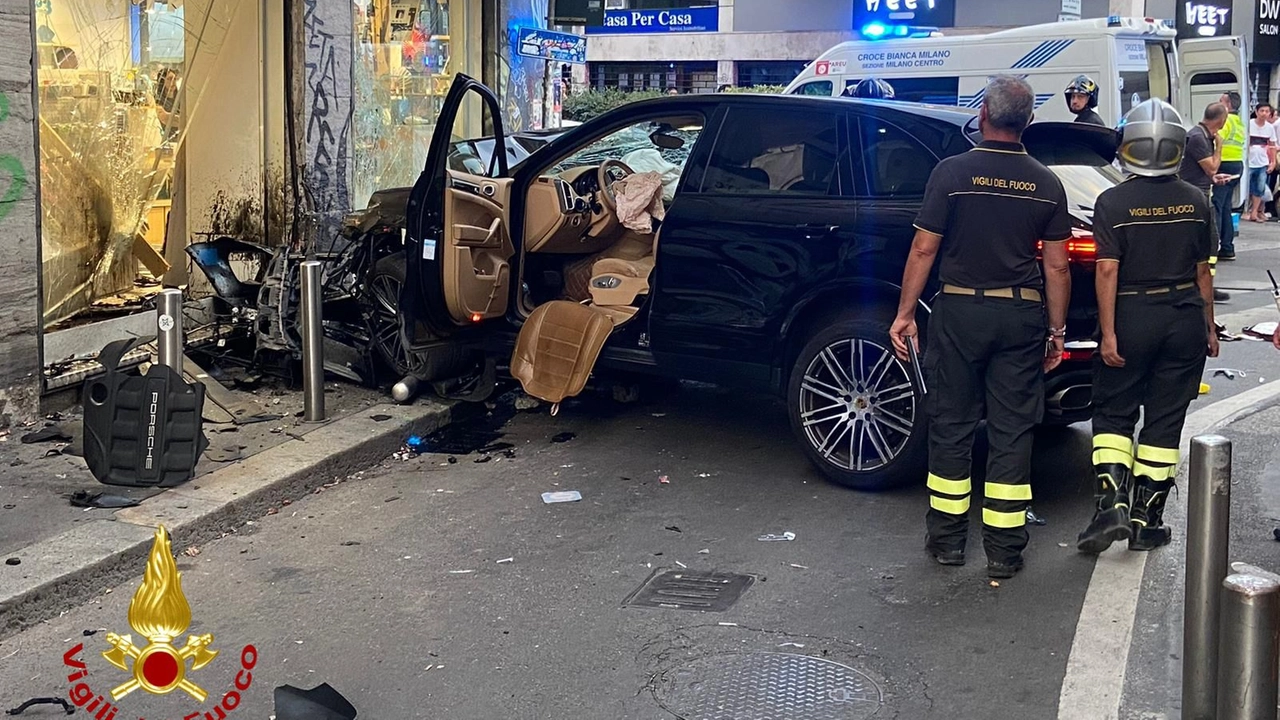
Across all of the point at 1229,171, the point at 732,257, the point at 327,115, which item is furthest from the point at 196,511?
the point at 1229,171

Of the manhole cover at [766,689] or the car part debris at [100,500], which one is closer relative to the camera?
the manhole cover at [766,689]

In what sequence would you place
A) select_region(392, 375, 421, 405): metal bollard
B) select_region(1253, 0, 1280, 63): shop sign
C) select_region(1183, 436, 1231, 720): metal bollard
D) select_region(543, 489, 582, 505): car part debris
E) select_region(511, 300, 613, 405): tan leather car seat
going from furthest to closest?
select_region(1253, 0, 1280, 63): shop sign
select_region(392, 375, 421, 405): metal bollard
select_region(511, 300, 613, 405): tan leather car seat
select_region(543, 489, 582, 505): car part debris
select_region(1183, 436, 1231, 720): metal bollard

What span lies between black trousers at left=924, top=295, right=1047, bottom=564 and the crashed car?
0.65 meters

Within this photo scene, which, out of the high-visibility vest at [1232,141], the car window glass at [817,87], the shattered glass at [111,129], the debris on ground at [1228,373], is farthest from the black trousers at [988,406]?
the high-visibility vest at [1232,141]

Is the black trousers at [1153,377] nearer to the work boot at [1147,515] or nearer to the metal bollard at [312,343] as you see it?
the work boot at [1147,515]

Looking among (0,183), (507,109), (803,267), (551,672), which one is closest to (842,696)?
(551,672)

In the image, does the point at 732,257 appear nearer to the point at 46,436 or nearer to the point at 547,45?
the point at 46,436

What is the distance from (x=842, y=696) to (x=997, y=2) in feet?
93.6

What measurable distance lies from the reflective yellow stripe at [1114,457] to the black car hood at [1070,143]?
1.49 meters

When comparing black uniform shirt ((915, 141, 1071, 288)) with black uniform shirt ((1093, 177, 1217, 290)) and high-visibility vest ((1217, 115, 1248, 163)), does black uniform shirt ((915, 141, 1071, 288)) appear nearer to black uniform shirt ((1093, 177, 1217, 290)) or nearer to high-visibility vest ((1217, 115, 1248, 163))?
black uniform shirt ((1093, 177, 1217, 290))

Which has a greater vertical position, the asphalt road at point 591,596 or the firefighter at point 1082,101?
the firefighter at point 1082,101

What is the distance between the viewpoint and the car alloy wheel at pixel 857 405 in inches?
250

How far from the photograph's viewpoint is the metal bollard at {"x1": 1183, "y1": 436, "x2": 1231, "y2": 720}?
3717mm

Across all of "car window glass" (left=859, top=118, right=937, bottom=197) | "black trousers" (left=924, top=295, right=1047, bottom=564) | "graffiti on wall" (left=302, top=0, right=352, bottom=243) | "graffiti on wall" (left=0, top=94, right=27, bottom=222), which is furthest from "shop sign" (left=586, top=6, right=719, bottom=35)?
"black trousers" (left=924, top=295, right=1047, bottom=564)
